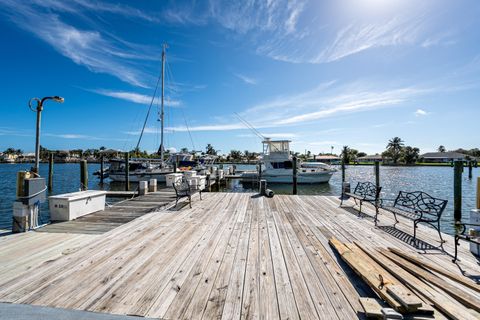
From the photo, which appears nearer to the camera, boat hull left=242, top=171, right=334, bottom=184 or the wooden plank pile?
the wooden plank pile

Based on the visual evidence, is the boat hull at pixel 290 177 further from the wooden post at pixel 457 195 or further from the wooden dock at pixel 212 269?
the wooden dock at pixel 212 269

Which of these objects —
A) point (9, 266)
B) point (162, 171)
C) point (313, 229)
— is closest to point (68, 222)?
point (9, 266)

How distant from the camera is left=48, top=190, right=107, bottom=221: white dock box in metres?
5.66

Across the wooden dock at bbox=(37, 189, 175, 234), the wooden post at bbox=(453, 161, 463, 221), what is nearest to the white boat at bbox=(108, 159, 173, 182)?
the wooden dock at bbox=(37, 189, 175, 234)

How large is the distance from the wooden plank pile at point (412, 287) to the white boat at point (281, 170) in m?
19.8

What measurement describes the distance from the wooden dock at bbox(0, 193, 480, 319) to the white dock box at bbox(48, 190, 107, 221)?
1017 mm

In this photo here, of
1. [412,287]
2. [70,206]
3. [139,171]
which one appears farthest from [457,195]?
[139,171]

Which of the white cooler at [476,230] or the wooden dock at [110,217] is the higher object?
the white cooler at [476,230]

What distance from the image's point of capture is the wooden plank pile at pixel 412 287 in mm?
2129

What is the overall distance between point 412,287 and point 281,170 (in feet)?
68.6

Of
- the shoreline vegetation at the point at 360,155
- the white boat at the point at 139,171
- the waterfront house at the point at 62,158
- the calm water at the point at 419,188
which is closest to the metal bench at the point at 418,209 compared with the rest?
the calm water at the point at 419,188

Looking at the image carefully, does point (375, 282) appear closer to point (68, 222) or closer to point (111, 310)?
point (111, 310)

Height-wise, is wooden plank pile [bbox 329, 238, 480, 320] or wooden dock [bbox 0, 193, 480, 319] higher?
wooden plank pile [bbox 329, 238, 480, 320]

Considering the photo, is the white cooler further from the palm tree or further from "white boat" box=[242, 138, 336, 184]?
the palm tree
